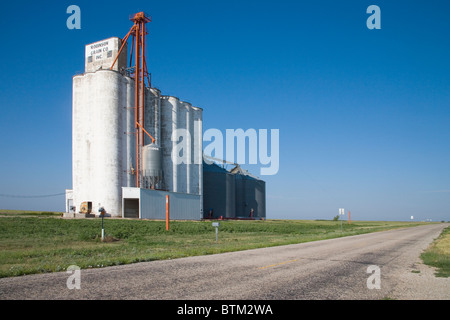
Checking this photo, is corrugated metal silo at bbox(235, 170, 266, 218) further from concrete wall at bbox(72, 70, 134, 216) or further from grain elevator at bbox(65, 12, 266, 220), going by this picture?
concrete wall at bbox(72, 70, 134, 216)

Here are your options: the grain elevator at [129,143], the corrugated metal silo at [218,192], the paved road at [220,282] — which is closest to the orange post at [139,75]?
the grain elevator at [129,143]

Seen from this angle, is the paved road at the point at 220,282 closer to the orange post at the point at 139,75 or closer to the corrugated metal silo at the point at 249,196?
the orange post at the point at 139,75

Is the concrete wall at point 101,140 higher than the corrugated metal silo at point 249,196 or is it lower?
higher

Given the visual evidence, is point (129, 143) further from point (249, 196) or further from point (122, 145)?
point (249, 196)

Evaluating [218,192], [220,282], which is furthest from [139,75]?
[220,282]

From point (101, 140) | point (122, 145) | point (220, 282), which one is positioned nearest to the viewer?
point (220, 282)

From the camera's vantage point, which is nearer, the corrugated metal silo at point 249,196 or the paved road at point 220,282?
the paved road at point 220,282

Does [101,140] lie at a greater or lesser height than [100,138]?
lesser

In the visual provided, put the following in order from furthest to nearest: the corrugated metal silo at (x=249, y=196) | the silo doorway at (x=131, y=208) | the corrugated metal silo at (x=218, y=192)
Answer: the corrugated metal silo at (x=249, y=196) < the corrugated metal silo at (x=218, y=192) < the silo doorway at (x=131, y=208)

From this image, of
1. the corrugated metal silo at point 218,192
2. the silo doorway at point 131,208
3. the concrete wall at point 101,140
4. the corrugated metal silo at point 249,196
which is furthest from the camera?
the corrugated metal silo at point 249,196

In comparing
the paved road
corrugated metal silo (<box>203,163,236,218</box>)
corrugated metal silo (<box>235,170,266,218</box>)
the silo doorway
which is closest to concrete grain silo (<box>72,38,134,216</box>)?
the silo doorway
